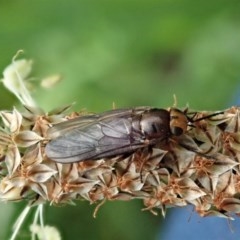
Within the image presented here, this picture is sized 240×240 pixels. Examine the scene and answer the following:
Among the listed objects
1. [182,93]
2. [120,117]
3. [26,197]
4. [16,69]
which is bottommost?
[26,197]

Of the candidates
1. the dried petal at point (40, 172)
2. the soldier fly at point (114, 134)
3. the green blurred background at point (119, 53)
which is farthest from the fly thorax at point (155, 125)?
the green blurred background at point (119, 53)

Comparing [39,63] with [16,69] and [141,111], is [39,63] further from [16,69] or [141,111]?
[141,111]

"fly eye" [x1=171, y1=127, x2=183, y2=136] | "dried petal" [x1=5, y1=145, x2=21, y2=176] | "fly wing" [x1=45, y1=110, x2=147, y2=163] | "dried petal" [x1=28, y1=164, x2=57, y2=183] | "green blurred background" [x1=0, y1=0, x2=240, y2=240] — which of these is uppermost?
"green blurred background" [x1=0, y1=0, x2=240, y2=240]

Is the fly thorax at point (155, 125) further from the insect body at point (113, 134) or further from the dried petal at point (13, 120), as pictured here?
the dried petal at point (13, 120)

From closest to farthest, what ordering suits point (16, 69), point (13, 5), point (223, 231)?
point (16, 69)
point (223, 231)
point (13, 5)

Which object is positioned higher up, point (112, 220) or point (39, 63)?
point (39, 63)

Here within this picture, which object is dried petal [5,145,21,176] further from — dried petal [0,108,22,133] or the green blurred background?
the green blurred background

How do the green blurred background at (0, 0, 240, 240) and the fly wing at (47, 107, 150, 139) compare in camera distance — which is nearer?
the fly wing at (47, 107, 150, 139)

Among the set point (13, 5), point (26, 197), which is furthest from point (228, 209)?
point (13, 5)

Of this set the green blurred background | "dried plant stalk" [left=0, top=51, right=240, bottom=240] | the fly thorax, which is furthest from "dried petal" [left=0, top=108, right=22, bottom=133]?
the green blurred background
